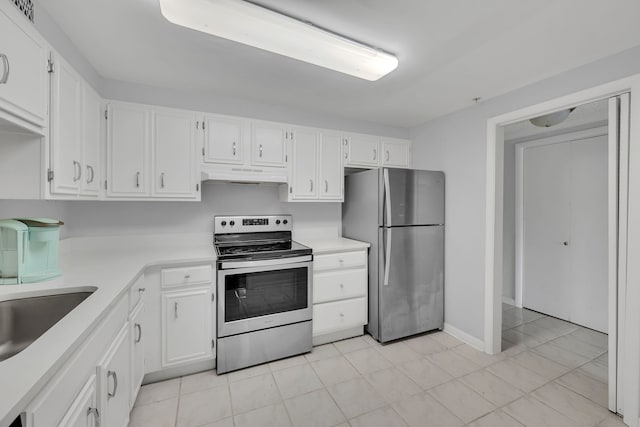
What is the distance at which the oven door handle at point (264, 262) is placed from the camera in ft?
7.04

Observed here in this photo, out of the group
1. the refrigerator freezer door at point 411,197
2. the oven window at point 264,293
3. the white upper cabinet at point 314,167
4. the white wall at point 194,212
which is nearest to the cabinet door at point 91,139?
the white wall at point 194,212

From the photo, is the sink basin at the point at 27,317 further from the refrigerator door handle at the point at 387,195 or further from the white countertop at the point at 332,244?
the refrigerator door handle at the point at 387,195

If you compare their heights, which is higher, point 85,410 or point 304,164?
point 304,164

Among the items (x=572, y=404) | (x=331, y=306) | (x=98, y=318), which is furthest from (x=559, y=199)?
(x=98, y=318)

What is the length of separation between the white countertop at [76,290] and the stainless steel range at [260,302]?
0.23 metres

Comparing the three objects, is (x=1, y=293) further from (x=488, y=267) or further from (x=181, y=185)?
(x=488, y=267)

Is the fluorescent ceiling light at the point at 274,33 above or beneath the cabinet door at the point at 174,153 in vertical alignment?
above

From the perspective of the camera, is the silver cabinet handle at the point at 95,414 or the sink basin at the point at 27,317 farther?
the sink basin at the point at 27,317

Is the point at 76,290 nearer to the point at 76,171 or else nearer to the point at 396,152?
the point at 76,171

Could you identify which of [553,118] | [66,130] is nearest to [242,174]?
[66,130]

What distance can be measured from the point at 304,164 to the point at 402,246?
126cm

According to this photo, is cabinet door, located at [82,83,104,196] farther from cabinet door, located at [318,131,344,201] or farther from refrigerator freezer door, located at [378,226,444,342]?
A: refrigerator freezer door, located at [378,226,444,342]

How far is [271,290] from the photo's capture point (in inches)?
92.0

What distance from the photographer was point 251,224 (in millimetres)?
2771
